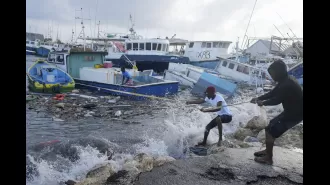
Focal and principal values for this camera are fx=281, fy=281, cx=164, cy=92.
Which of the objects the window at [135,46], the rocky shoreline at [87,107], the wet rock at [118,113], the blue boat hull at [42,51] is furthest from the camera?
the blue boat hull at [42,51]

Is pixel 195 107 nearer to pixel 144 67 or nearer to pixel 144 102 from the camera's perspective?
pixel 144 102

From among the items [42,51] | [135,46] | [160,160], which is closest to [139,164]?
[160,160]

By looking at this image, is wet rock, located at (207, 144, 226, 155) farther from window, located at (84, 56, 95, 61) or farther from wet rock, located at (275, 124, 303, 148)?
window, located at (84, 56, 95, 61)

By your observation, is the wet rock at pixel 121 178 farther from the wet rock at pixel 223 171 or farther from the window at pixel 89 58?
the window at pixel 89 58

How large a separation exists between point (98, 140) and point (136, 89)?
23.4ft

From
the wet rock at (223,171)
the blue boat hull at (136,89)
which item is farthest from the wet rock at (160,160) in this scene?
the blue boat hull at (136,89)

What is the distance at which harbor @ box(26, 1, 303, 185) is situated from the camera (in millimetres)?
4762

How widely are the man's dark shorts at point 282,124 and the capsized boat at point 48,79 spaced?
13.2 meters

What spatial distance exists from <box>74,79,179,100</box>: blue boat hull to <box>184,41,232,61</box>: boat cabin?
12527mm

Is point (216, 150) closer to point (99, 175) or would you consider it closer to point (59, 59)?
point (99, 175)

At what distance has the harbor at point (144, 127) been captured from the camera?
476cm

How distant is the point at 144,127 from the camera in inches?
384
